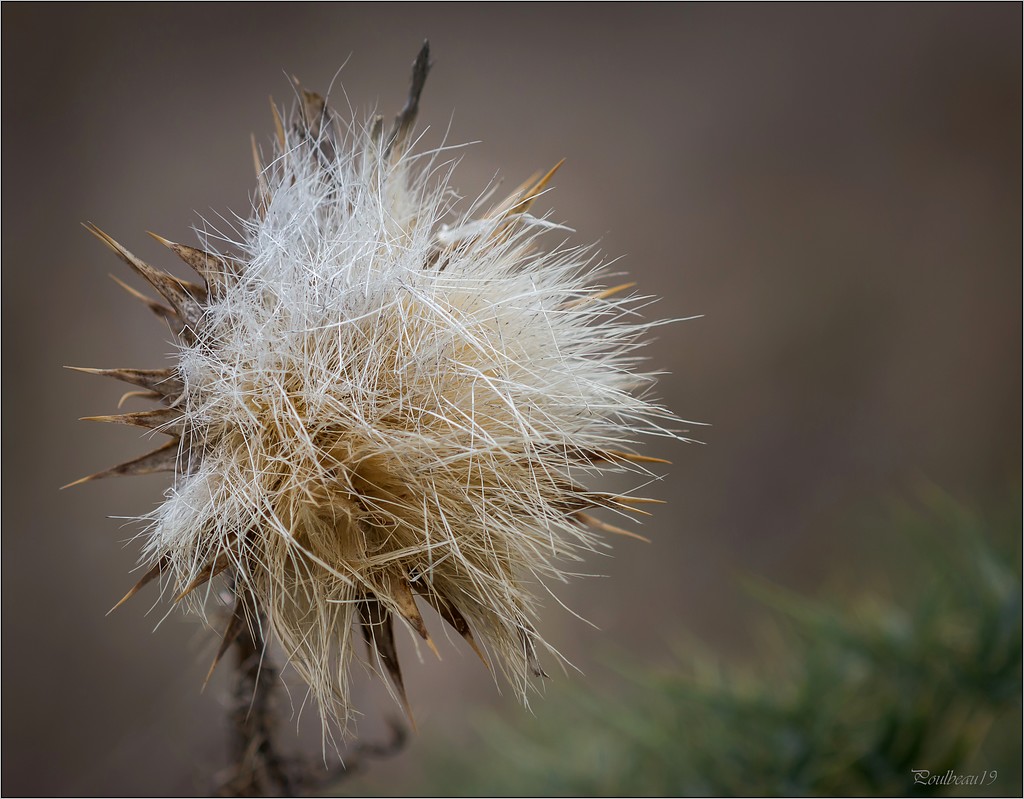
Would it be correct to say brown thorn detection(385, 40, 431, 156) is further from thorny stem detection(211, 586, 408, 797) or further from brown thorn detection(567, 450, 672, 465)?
thorny stem detection(211, 586, 408, 797)

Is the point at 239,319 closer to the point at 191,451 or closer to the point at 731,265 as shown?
the point at 191,451

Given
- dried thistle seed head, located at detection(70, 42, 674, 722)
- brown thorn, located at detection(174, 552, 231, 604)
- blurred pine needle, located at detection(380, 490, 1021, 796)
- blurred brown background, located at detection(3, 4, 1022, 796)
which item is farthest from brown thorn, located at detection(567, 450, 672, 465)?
blurred brown background, located at detection(3, 4, 1022, 796)

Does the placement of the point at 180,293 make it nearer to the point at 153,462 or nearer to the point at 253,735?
the point at 153,462

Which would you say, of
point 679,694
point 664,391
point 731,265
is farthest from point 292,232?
point 731,265

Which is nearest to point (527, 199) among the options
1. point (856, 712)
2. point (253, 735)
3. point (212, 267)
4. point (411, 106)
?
point (411, 106)

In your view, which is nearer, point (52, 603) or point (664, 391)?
point (52, 603)

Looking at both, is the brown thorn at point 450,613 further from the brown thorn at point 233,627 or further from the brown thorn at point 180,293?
the brown thorn at point 180,293
